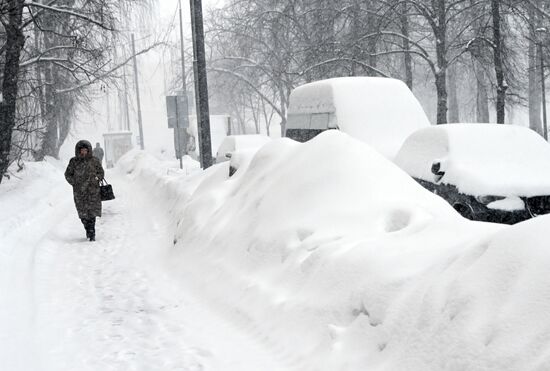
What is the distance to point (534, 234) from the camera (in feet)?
A: 10.9

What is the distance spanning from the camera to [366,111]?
1088 centimetres

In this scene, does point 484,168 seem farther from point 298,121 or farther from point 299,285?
point 298,121

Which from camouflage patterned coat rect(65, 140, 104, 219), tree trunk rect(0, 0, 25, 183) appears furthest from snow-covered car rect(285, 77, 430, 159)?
tree trunk rect(0, 0, 25, 183)

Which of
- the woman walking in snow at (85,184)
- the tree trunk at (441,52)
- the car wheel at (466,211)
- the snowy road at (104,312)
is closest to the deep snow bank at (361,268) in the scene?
the snowy road at (104,312)

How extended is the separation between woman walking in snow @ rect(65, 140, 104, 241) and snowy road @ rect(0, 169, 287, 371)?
1.32 feet

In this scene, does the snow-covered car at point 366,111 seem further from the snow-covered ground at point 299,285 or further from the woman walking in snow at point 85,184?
the woman walking in snow at point 85,184

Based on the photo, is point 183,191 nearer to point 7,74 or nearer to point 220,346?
point 7,74

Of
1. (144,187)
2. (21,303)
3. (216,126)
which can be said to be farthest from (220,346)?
(216,126)

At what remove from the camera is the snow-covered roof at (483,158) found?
7.39 meters

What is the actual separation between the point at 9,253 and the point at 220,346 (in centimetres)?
450

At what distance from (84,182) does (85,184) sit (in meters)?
0.04

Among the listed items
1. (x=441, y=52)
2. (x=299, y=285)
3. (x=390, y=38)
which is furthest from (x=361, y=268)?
(x=390, y=38)

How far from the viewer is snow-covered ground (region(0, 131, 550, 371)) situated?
10.8ft

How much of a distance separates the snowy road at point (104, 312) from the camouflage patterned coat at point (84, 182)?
0.53 meters
